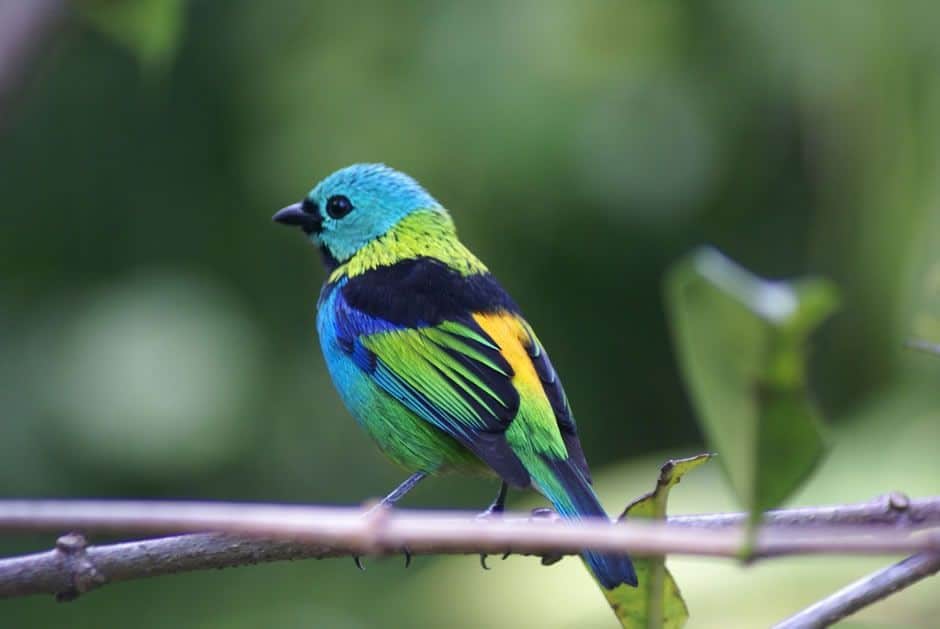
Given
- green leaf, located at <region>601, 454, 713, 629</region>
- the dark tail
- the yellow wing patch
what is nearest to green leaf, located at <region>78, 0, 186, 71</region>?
the yellow wing patch

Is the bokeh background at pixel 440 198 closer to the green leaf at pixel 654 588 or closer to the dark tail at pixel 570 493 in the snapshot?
the dark tail at pixel 570 493

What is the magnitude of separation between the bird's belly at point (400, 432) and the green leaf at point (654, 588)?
56.7 inches

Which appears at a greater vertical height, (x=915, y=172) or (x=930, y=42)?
(x=930, y=42)

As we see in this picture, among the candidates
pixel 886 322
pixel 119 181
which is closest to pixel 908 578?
pixel 886 322

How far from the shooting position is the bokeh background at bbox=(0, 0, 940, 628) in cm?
481

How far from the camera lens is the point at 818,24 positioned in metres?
4.83

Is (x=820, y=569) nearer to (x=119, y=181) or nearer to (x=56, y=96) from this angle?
(x=119, y=181)

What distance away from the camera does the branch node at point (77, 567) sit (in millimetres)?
2109

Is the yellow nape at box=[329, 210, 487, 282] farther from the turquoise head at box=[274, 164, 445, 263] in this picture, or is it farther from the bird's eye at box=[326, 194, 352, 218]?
the bird's eye at box=[326, 194, 352, 218]

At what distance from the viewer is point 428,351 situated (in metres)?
3.37

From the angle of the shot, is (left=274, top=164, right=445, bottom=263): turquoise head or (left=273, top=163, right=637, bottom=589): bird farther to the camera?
(left=274, top=164, right=445, bottom=263): turquoise head

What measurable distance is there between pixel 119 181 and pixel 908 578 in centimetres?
509

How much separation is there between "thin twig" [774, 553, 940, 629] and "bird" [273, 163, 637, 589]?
1060 millimetres

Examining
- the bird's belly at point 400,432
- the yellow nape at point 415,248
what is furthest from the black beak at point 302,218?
the bird's belly at point 400,432
